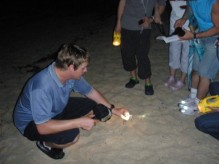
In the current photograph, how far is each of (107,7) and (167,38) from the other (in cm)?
948

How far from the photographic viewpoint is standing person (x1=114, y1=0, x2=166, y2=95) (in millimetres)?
3826

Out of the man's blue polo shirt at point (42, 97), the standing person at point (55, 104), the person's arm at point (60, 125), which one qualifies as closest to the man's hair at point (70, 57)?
the standing person at point (55, 104)

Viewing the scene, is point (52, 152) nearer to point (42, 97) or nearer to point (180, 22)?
point (42, 97)

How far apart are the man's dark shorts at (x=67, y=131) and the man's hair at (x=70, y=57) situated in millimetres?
791

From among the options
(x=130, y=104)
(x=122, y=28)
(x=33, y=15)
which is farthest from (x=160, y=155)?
(x=33, y=15)

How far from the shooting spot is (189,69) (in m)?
3.90

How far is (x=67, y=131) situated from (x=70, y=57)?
2.87ft

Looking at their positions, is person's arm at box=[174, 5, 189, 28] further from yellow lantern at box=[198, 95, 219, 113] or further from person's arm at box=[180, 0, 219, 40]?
yellow lantern at box=[198, 95, 219, 113]

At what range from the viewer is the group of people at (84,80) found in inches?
101

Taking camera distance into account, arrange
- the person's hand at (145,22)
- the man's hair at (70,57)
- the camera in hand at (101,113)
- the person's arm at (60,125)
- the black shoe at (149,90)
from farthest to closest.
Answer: the black shoe at (149,90) < the person's hand at (145,22) < the camera in hand at (101,113) < the person's arm at (60,125) < the man's hair at (70,57)

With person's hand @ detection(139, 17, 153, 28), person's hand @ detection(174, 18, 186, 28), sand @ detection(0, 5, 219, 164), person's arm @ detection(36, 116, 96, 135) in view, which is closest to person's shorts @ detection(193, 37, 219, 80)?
person's hand @ detection(174, 18, 186, 28)

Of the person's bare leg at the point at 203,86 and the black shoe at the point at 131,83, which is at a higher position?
the person's bare leg at the point at 203,86

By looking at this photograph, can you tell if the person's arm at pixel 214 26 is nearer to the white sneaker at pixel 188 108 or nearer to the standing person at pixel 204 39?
the standing person at pixel 204 39

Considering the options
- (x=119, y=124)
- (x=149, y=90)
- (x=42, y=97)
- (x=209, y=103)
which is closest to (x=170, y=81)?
(x=149, y=90)
